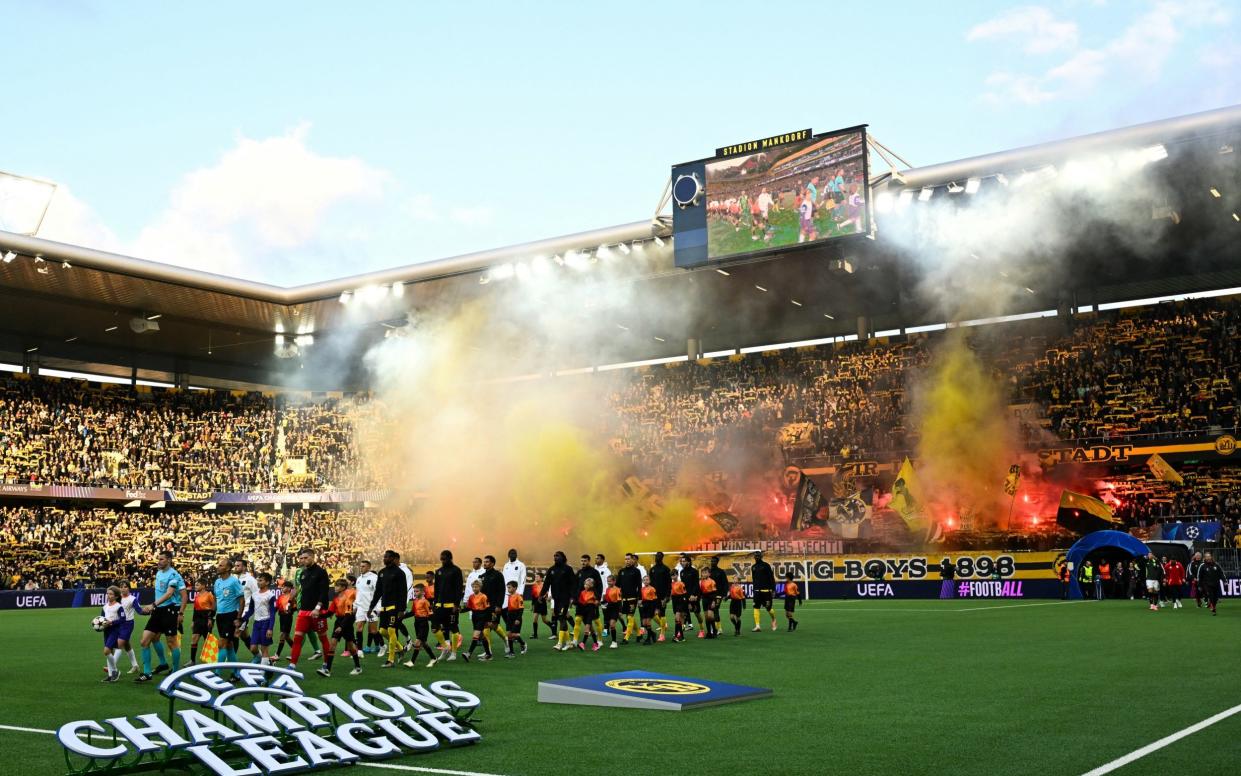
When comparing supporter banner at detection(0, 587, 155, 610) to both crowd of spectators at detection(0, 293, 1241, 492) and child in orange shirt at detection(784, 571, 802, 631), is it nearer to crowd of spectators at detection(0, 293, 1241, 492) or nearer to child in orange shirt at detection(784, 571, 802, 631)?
crowd of spectators at detection(0, 293, 1241, 492)

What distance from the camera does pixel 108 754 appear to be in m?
7.97

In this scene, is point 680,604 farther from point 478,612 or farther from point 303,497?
point 303,497

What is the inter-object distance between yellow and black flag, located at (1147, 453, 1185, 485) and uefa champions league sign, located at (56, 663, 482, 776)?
34900 mm

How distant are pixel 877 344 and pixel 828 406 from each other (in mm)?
3298

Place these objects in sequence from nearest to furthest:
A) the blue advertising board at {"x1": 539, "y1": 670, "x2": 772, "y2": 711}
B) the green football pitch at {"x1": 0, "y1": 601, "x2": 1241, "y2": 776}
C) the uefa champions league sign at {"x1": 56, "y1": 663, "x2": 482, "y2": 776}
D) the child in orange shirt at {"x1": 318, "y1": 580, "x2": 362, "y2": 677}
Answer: the uefa champions league sign at {"x1": 56, "y1": 663, "x2": 482, "y2": 776} < the green football pitch at {"x1": 0, "y1": 601, "x2": 1241, "y2": 776} < the blue advertising board at {"x1": 539, "y1": 670, "x2": 772, "y2": 711} < the child in orange shirt at {"x1": 318, "y1": 580, "x2": 362, "y2": 677}

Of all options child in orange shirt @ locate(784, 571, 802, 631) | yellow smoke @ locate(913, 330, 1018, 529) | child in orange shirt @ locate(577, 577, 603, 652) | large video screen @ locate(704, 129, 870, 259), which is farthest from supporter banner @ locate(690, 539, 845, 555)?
child in orange shirt @ locate(577, 577, 603, 652)

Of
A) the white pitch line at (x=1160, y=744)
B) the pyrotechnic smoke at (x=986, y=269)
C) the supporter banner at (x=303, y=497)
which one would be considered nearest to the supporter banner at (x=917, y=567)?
the pyrotechnic smoke at (x=986, y=269)

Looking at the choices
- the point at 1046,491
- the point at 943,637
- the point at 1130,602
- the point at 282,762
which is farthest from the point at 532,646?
the point at 1046,491

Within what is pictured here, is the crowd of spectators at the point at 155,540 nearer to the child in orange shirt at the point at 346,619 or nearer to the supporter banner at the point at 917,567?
the supporter banner at the point at 917,567

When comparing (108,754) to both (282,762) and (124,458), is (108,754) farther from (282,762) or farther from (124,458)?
(124,458)

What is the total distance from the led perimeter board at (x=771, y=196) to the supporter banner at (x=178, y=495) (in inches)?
984

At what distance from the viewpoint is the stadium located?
1099 centimetres

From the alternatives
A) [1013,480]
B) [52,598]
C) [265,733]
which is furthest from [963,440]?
[265,733]

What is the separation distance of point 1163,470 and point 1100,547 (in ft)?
24.3
